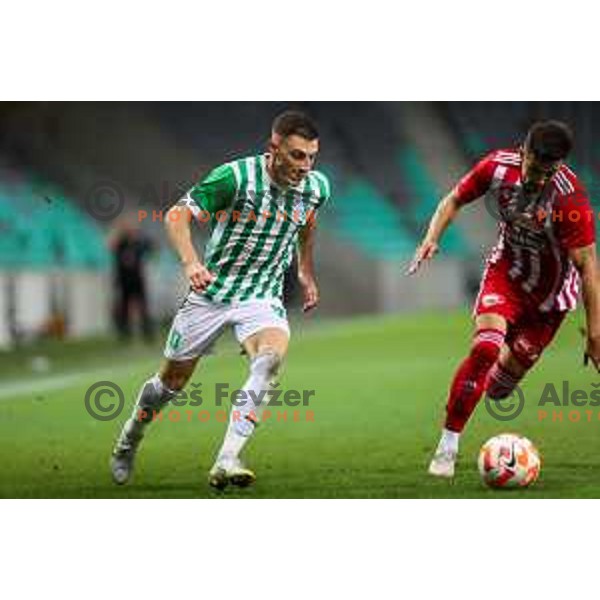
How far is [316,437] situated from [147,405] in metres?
1.57

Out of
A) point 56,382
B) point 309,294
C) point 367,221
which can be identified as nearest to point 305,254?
point 309,294

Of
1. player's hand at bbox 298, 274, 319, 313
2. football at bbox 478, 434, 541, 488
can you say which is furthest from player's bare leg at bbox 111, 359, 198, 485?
football at bbox 478, 434, 541, 488

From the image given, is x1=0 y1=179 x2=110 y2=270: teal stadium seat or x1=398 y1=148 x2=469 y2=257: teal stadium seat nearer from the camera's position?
x1=0 y1=179 x2=110 y2=270: teal stadium seat

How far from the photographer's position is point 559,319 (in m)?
6.93

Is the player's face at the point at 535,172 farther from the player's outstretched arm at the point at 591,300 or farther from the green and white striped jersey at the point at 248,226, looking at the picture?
the green and white striped jersey at the point at 248,226

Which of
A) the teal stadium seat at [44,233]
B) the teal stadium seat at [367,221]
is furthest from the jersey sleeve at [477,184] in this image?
the teal stadium seat at [367,221]

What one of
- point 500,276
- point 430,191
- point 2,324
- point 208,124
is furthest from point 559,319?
point 2,324

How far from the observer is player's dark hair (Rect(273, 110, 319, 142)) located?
241 inches

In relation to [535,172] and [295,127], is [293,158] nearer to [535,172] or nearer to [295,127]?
[295,127]

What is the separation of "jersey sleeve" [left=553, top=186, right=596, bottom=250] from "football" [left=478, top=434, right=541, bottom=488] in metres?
0.93

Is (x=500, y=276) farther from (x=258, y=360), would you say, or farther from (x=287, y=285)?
(x=287, y=285)

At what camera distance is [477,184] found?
21.1ft

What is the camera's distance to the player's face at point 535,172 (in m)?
6.20

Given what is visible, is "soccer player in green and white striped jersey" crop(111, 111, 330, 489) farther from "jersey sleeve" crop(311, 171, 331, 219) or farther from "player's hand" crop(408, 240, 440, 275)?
"player's hand" crop(408, 240, 440, 275)
